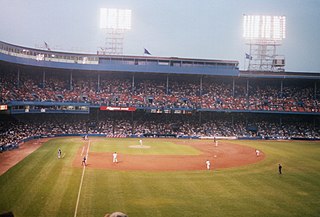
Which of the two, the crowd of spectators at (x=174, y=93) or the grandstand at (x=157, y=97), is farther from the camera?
the crowd of spectators at (x=174, y=93)

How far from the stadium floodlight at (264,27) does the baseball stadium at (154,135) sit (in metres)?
1.43

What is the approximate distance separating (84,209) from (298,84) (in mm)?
69454

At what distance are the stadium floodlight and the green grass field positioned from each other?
145 feet

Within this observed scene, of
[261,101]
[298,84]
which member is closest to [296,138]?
[261,101]

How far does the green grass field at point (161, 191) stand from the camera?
20.1m

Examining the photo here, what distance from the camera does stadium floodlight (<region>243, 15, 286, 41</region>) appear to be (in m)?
72.9

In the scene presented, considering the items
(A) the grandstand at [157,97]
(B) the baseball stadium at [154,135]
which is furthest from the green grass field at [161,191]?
(A) the grandstand at [157,97]

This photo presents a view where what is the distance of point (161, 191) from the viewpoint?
24.5 m

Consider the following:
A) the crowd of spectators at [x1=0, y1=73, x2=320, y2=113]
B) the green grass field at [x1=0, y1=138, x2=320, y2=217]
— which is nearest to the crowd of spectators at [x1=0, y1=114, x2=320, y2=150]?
the crowd of spectators at [x1=0, y1=73, x2=320, y2=113]

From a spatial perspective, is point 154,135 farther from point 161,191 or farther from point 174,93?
point 161,191

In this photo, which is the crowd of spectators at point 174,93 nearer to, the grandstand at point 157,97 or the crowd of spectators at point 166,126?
the grandstand at point 157,97

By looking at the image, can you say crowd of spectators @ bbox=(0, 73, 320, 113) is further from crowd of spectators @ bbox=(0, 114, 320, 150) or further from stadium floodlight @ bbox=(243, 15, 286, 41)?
stadium floodlight @ bbox=(243, 15, 286, 41)

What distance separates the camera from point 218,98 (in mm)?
73250

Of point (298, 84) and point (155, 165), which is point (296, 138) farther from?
point (155, 165)
